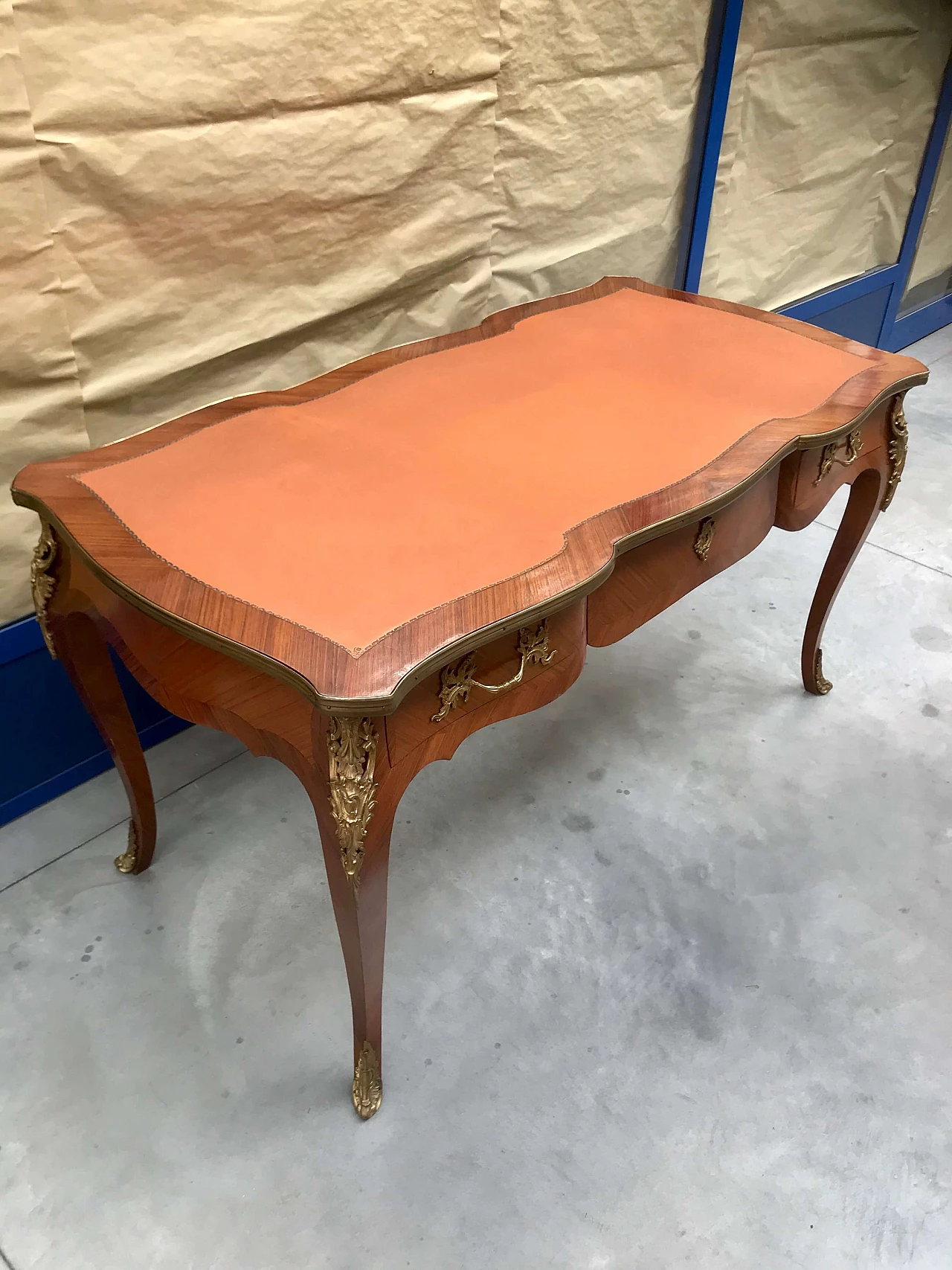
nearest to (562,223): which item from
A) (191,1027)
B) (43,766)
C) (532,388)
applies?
(532,388)

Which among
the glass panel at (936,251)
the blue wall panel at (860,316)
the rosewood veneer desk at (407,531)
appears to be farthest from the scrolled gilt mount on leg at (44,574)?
the glass panel at (936,251)

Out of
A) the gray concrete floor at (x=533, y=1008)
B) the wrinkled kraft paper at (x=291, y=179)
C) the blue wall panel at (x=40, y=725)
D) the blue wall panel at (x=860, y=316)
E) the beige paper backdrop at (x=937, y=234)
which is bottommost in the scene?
the gray concrete floor at (x=533, y=1008)

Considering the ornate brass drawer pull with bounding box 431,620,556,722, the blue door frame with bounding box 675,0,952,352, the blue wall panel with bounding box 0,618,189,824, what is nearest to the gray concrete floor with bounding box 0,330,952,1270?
the blue wall panel with bounding box 0,618,189,824

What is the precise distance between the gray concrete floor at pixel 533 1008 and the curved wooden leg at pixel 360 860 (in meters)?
0.11

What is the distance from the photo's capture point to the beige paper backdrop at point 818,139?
100 inches

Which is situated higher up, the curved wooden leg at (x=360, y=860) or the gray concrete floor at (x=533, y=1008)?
the curved wooden leg at (x=360, y=860)

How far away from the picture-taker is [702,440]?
4.52 ft

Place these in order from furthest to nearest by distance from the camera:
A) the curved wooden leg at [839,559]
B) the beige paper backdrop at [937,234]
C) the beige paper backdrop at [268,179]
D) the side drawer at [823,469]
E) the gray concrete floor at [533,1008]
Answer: the beige paper backdrop at [937,234]
the curved wooden leg at [839,559]
the side drawer at [823,469]
the beige paper backdrop at [268,179]
the gray concrete floor at [533,1008]

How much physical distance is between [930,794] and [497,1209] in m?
1.14

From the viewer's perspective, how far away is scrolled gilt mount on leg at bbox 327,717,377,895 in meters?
1.00

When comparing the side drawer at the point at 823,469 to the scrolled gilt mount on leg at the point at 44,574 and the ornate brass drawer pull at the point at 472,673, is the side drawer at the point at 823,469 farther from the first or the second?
the scrolled gilt mount on leg at the point at 44,574

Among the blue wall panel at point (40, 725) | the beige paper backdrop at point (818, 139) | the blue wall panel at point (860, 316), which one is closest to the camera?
the blue wall panel at point (40, 725)

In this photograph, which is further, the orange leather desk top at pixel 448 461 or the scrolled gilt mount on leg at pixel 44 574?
the scrolled gilt mount on leg at pixel 44 574

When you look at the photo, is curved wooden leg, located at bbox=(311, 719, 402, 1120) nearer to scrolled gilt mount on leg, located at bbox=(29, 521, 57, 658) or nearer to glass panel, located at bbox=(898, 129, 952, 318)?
scrolled gilt mount on leg, located at bbox=(29, 521, 57, 658)
